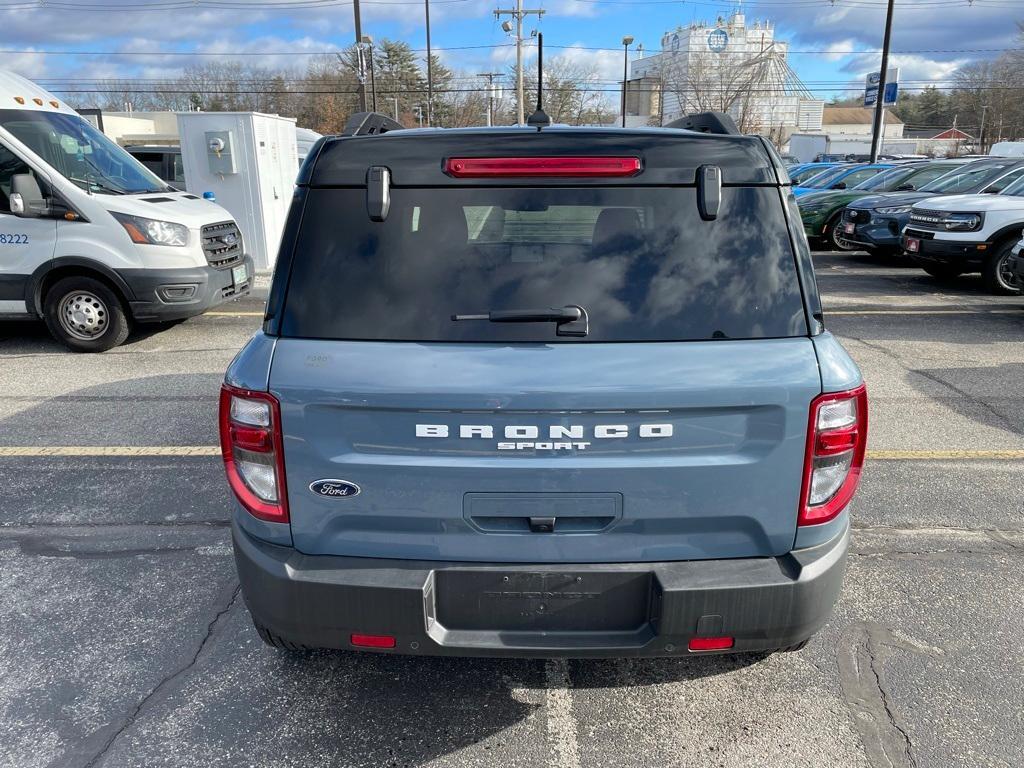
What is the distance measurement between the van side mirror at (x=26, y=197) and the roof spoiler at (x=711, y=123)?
6442mm

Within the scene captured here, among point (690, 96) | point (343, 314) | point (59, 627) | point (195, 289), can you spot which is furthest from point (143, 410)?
point (690, 96)

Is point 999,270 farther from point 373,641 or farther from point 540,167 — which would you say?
point 373,641

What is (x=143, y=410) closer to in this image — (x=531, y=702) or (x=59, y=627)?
(x=59, y=627)

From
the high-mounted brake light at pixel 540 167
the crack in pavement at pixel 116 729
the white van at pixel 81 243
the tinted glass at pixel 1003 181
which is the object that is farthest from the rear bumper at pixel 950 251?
the crack in pavement at pixel 116 729

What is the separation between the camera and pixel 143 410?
582cm

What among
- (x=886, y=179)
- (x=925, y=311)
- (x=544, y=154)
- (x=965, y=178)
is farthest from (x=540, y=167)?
(x=886, y=179)

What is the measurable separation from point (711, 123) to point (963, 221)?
9.01 metres

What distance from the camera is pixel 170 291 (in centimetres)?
733

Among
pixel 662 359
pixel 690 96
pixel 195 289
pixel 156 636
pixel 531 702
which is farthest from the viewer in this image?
pixel 690 96

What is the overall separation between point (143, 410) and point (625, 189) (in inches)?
191

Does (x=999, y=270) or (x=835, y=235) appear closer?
(x=999, y=270)

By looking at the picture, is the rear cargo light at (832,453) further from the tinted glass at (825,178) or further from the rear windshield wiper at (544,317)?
the tinted glass at (825,178)

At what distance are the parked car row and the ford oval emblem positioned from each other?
8.93 metres

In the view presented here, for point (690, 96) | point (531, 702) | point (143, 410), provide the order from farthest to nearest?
point (690, 96) → point (143, 410) → point (531, 702)
